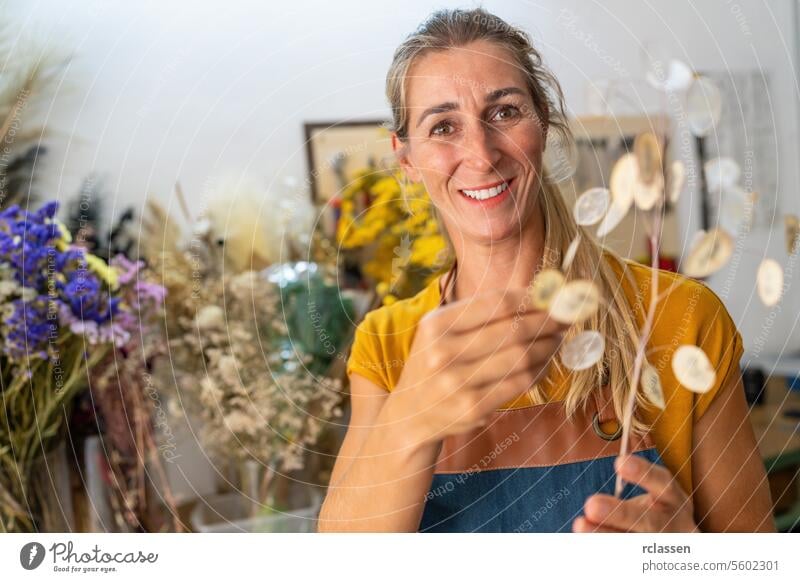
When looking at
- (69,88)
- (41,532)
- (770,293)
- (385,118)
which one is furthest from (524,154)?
(41,532)

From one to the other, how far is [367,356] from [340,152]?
5.7 inches

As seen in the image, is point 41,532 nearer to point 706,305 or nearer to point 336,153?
point 336,153

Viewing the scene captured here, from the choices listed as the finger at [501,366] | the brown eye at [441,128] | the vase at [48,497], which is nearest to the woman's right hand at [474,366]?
the finger at [501,366]

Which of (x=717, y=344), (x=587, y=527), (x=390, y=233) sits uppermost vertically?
(x=390, y=233)

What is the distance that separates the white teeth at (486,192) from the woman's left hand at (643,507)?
0.19 meters

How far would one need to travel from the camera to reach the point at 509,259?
548 mm

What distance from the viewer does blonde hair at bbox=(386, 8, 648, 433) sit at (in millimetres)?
533

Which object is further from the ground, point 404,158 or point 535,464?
point 404,158

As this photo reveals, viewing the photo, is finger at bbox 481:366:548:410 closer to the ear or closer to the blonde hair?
the blonde hair

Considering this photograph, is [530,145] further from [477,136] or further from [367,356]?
[367,356]

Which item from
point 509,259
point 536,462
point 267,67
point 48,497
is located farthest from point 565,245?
point 48,497

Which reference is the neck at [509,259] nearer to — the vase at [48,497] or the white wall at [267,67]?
the white wall at [267,67]

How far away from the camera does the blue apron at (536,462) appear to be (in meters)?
0.53
